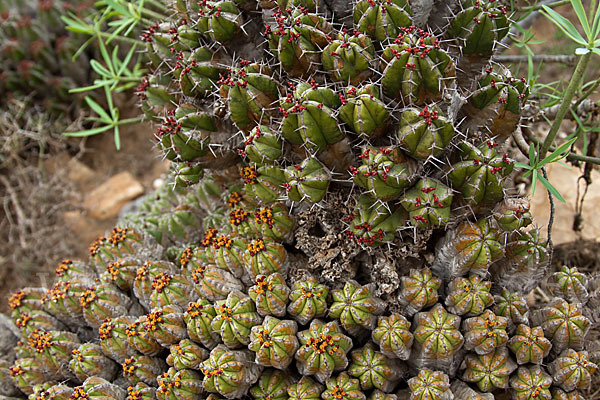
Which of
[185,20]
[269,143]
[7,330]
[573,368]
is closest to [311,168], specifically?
[269,143]

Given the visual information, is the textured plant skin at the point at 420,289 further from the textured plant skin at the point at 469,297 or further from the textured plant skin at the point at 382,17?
the textured plant skin at the point at 382,17

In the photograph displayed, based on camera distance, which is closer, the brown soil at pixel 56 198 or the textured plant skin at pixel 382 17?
the textured plant skin at pixel 382 17

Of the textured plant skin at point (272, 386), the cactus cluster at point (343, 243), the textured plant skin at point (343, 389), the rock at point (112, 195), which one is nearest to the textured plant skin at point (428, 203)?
the cactus cluster at point (343, 243)

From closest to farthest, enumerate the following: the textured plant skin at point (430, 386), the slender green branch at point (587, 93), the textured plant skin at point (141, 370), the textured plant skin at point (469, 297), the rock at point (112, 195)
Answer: the textured plant skin at point (430, 386) < the textured plant skin at point (469, 297) < the textured plant skin at point (141, 370) < the slender green branch at point (587, 93) < the rock at point (112, 195)

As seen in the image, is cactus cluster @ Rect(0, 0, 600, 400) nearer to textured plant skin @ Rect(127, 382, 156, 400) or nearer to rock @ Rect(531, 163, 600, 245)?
textured plant skin @ Rect(127, 382, 156, 400)

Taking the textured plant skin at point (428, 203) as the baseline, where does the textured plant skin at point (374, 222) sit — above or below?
below

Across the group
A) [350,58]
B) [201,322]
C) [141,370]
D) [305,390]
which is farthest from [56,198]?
[350,58]

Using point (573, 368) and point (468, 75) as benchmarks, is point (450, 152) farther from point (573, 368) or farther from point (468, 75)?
point (573, 368)

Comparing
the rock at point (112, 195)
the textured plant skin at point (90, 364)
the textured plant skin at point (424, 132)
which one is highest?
the textured plant skin at point (424, 132)
